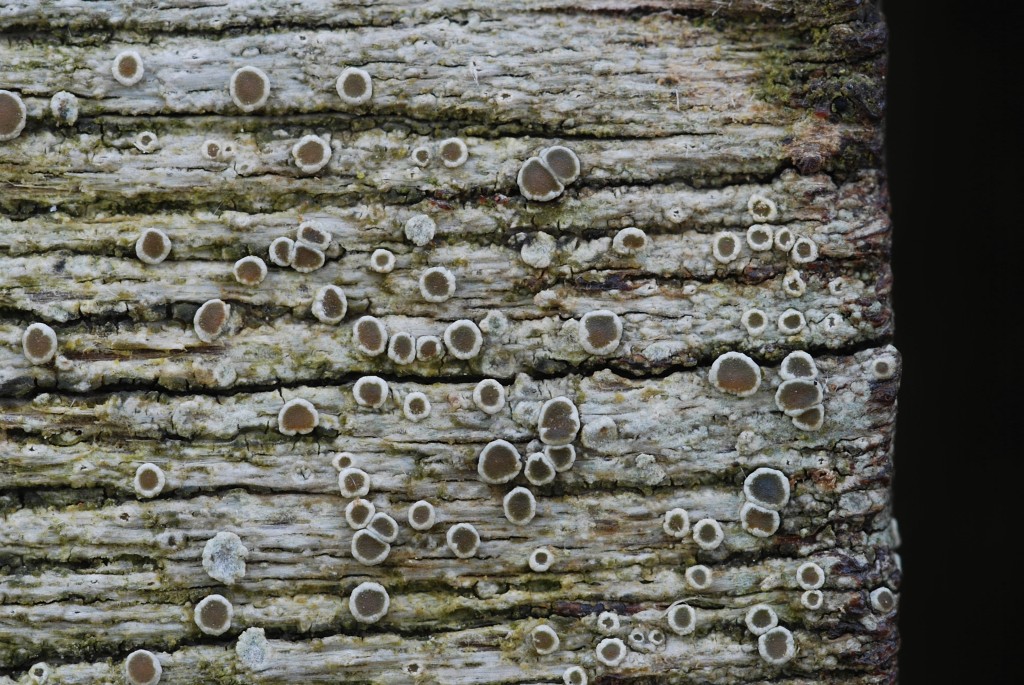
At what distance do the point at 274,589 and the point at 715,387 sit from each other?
1.27 m

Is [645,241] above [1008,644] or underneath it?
above

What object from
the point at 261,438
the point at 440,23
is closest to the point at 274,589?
the point at 261,438

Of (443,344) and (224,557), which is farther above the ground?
(443,344)

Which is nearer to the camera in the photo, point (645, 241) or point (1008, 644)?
point (645, 241)

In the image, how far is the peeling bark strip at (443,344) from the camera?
201 centimetres

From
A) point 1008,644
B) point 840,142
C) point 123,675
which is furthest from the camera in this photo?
point 1008,644

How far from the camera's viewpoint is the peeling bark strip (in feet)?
6.60

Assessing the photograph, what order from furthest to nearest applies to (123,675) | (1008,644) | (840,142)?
1. (1008,644)
2. (840,142)
3. (123,675)

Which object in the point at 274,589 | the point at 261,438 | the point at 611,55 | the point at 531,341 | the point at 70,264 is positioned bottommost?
the point at 274,589

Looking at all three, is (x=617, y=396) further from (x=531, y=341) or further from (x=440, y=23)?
(x=440, y=23)

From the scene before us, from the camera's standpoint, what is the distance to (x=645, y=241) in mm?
2078

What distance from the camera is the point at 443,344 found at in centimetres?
205

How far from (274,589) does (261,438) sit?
392mm

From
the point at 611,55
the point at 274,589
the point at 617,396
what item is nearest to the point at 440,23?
the point at 611,55
